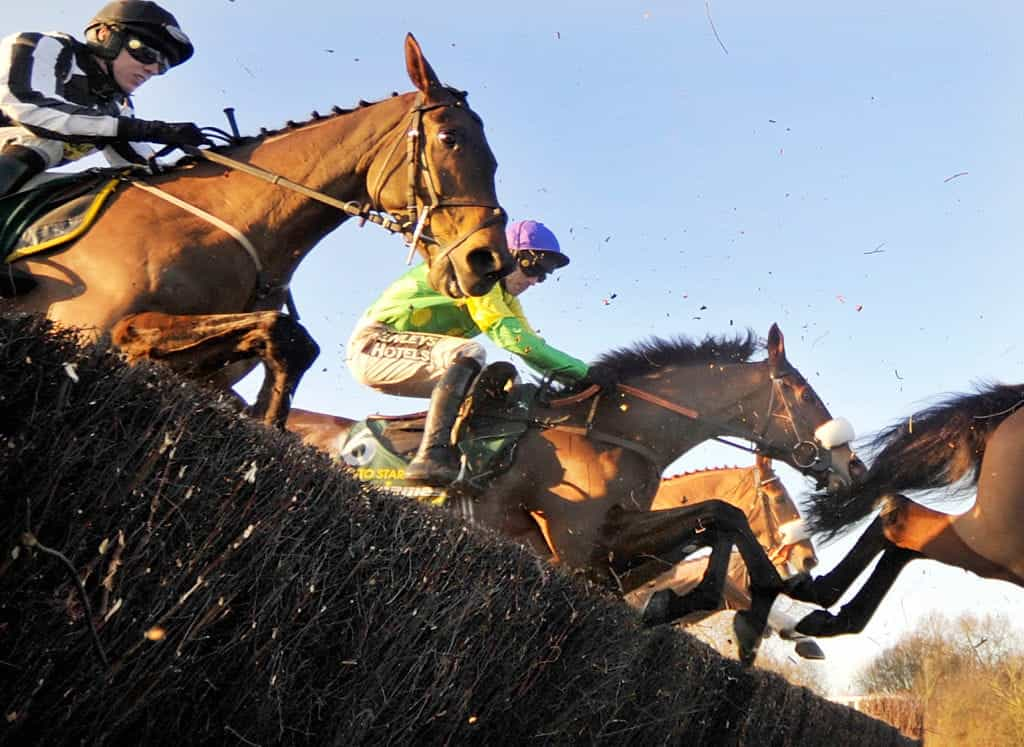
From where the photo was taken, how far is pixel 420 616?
305cm

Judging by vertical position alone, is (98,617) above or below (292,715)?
above

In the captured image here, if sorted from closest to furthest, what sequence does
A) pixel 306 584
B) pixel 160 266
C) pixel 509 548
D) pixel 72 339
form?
pixel 72 339 → pixel 306 584 → pixel 509 548 → pixel 160 266

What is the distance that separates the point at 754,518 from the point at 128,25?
20.8ft

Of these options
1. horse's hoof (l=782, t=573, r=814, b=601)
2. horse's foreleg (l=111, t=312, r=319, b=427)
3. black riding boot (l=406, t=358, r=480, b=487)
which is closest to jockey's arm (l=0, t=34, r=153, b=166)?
horse's foreleg (l=111, t=312, r=319, b=427)

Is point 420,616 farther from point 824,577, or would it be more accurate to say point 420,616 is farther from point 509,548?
point 824,577

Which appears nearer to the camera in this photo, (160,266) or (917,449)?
(160,266)

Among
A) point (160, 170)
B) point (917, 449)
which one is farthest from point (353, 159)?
point (917, 449)

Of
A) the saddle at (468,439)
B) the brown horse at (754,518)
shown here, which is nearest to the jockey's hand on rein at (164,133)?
the saddle at (468,439)

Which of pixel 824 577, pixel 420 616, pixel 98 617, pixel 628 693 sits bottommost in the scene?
pixel 824 577

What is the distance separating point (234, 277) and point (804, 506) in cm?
317

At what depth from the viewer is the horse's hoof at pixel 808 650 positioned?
27.2ft

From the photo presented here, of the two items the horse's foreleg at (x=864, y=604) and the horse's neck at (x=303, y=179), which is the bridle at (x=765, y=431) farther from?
the horse's neck at (x=303, y=179)

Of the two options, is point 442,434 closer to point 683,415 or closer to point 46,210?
point 683,415

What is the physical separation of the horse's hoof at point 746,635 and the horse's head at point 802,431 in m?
1.30
